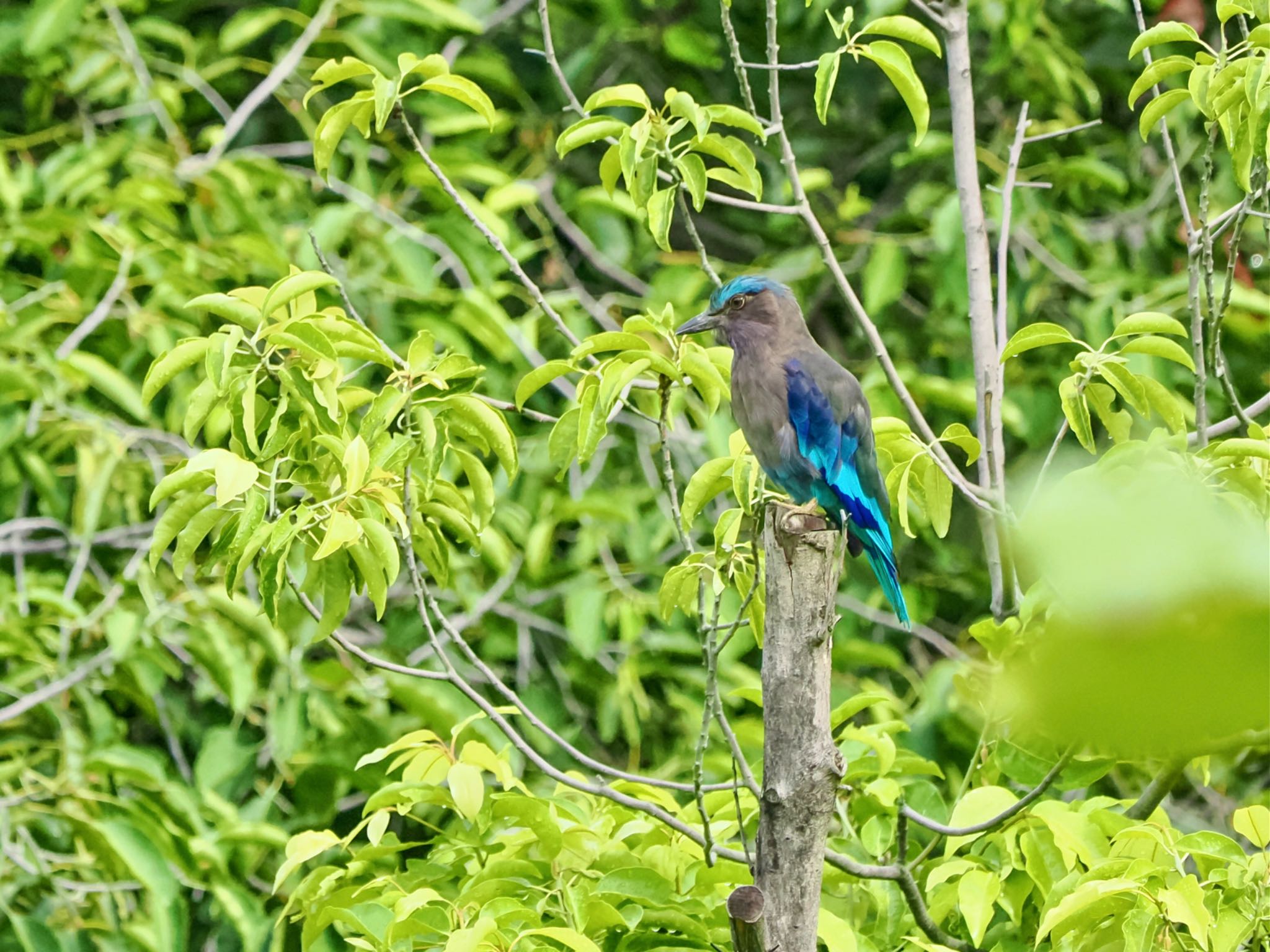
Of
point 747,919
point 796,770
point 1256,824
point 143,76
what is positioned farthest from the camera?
point 143,76

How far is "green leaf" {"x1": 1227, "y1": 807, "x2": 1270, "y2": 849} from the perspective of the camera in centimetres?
192

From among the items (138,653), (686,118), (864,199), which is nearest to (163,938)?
(138,653)

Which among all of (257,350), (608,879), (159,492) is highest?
(257,350)

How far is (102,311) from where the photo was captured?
141 inches

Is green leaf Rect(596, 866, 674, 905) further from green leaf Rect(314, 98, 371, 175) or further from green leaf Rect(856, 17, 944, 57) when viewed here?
green leaf Rect(856, 17, 944, 57)

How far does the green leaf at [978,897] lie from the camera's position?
1911 millimetres

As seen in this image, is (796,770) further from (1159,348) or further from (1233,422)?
(1233,422)

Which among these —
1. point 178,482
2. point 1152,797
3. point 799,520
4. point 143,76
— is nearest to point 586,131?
point 799,520

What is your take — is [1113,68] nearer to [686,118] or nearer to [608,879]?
[686,118]

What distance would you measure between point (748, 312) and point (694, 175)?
719 millimetres

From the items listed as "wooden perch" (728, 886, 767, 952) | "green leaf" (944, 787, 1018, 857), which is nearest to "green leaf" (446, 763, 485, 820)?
"wooden perch" (728, 886, 767, 952)

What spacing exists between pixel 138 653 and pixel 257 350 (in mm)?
1523

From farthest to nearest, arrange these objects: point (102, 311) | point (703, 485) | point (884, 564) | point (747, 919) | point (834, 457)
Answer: point (102, 311) → point (884, 564) → point (834, 457) → point (703, 485) → point (747, 919)

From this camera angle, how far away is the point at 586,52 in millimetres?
4219
